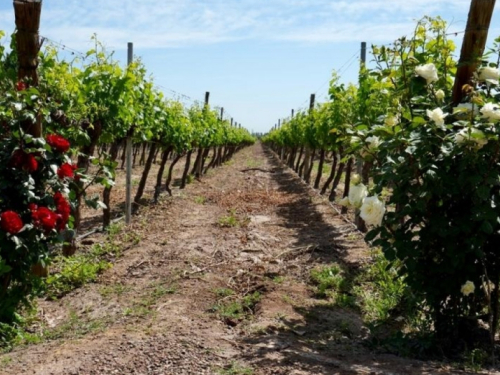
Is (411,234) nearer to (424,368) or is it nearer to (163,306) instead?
(424,368)

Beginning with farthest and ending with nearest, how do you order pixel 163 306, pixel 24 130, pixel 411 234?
pixel 163 306 → pixel 24 130 → pixel 411 234

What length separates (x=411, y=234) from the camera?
3.81 meters

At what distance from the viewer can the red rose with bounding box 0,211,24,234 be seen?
3926 millimetres

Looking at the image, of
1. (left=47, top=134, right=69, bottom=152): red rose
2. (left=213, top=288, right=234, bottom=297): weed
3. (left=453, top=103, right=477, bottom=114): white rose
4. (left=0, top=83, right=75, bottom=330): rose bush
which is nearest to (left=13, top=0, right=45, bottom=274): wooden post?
(left=0, top=83, right=75, bottom=330): rose bush

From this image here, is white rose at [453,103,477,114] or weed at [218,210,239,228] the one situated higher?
white rose at [453,103,477,114]

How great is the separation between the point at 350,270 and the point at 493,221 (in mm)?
3404

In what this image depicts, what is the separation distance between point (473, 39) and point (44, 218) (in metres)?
3.46

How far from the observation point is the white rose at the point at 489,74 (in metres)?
3.68

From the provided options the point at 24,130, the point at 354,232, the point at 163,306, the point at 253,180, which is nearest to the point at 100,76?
the point at 24,130

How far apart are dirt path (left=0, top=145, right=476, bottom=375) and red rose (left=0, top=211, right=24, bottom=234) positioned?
88 centimetres

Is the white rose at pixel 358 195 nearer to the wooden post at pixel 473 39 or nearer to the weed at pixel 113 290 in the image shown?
the wooden post at pixel 473 39

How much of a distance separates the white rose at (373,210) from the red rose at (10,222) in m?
2.46

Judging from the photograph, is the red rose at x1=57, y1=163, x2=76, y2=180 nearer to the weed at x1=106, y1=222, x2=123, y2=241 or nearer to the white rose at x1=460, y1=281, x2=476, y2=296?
the white rose at x1=460, y1=281, x2=476, y2=296

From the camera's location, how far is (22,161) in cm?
419
